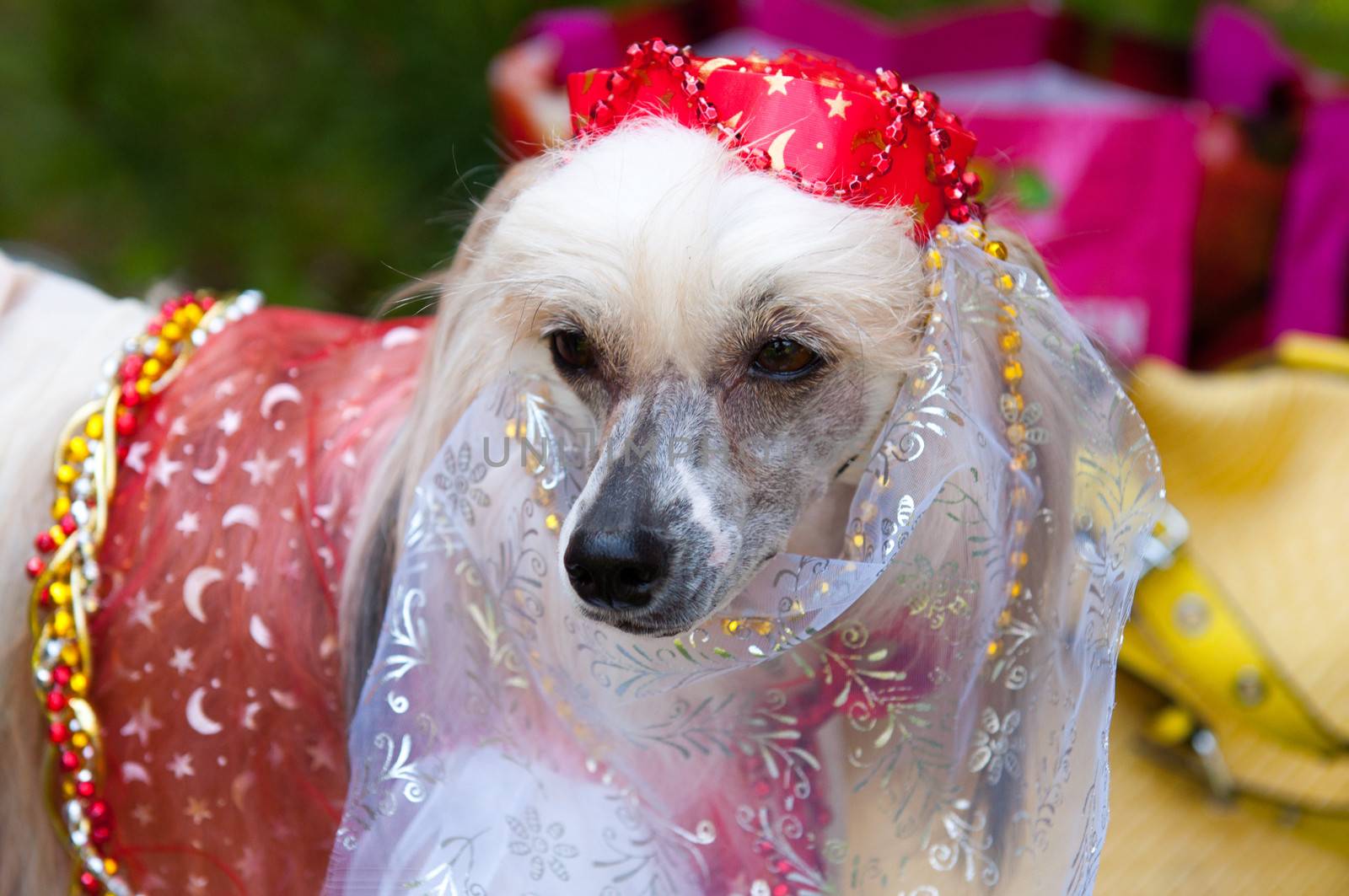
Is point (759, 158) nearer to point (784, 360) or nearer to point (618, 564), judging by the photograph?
point (784, 360)

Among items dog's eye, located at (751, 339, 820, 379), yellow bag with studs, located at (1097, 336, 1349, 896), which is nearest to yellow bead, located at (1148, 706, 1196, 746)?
yellow bag with studs, located at (1097, 336, 1349, 896)

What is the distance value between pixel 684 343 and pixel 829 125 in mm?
223

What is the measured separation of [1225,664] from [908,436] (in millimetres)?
636

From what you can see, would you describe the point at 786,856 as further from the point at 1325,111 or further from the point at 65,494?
the point at 1325,111

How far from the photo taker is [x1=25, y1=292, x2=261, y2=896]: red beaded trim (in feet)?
4.30

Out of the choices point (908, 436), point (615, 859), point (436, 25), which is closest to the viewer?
point (908, 436)

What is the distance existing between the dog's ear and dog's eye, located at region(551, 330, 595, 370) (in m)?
0.07

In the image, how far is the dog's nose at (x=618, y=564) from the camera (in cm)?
104

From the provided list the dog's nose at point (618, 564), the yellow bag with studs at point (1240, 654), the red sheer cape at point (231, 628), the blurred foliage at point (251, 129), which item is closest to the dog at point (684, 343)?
the dog's nose at point (618, 564)

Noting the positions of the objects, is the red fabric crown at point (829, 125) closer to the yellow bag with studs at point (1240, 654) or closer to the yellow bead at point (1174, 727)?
the yellow bag with studs at point (1240, 654)

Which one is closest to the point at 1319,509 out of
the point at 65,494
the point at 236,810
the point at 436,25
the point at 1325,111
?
the point at 1325,111

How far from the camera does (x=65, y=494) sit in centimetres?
133

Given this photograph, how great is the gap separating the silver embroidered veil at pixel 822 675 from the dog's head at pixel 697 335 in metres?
0.06

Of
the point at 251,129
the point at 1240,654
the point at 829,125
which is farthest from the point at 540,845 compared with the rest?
the point at 251,129
